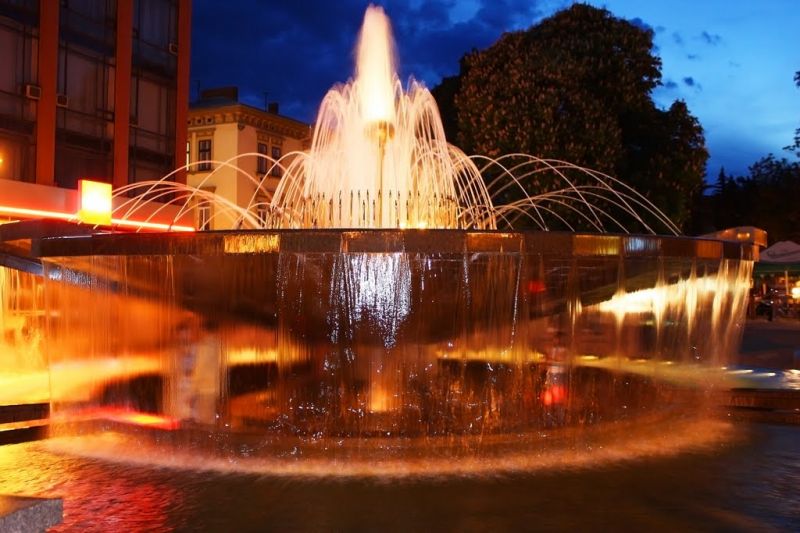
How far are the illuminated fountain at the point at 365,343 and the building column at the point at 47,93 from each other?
61.2 feet

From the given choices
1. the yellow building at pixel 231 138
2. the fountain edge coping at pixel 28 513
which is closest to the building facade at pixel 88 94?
the yellow building at pixel 231 138

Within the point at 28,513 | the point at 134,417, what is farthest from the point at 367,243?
the point at 28,513

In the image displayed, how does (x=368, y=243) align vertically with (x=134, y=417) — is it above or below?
above

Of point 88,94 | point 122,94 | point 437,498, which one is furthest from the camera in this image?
→ point 122,94

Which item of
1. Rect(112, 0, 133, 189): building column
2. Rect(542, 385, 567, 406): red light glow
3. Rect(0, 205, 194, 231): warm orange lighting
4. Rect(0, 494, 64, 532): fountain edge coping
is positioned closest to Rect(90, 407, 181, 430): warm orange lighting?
Rect(542, 385, 567, 406): red light glow

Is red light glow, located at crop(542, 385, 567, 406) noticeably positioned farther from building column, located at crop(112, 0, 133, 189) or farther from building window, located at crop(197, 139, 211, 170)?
building window, located at crop(197, 139, 211, 170)

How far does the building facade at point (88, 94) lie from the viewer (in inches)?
931

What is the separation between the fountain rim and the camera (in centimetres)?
614

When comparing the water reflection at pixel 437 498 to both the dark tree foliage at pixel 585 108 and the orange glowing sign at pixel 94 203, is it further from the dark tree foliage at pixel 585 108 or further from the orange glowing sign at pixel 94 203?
the orange glowing sign at pixel 94 203

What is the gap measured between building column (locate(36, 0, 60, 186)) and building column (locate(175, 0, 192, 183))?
20.9ft

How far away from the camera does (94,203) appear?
23.1 m

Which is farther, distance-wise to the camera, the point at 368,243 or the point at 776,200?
the point at 776,200

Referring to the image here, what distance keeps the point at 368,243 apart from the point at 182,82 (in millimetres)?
26930

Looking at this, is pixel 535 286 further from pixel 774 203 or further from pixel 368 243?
pixel 774 203
